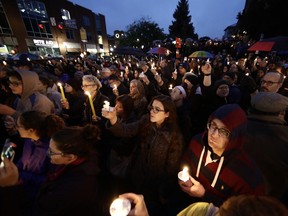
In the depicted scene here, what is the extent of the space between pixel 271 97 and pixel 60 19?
1782 inches

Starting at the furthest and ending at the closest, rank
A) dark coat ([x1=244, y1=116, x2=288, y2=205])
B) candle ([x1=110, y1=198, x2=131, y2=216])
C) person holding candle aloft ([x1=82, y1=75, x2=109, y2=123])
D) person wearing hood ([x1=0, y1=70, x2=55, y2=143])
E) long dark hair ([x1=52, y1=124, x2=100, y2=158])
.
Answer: person holding candle aloft ([x1=82, y1=75, x2=109, y2=123]), person wearing hood ([x1=0, y1=70, x2=55, y2=143]), dark coat ([x1=244, y1=116, x2=288, y2=205]), long dark hair ([x1=52, y1=124, x2=100, y2=158]), candle ([x1=110, y1=198, x2=131, y2=216])

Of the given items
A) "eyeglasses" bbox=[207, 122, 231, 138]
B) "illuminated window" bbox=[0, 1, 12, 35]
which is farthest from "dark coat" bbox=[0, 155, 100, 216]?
"illuminated window" bbox=[0, 1, 12, 35]

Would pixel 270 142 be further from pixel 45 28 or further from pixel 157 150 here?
pixel 45 28

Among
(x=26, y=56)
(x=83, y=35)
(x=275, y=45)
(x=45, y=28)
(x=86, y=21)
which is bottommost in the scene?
(x=26, y=56)

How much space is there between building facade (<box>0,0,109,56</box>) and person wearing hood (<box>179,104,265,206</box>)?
68.9 feet

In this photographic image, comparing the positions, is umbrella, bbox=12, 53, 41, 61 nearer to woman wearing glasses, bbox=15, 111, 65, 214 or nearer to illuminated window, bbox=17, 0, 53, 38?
woman wearing glasses, bbox=15, 111, 65, 214

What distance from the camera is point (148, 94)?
5.60m

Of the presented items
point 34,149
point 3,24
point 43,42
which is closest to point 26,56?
point 34,149

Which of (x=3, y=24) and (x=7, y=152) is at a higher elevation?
(x=3, y=24)

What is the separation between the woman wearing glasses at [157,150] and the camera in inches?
93.5

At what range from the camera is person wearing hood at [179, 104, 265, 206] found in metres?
1.69

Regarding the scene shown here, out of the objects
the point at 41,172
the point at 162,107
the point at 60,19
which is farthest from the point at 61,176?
the point at 60,19

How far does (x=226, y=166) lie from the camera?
177 cm

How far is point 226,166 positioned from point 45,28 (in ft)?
135
